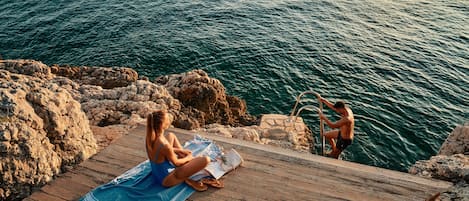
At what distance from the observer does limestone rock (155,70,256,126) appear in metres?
15.3

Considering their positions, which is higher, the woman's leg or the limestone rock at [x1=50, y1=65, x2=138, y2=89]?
the woman's leg

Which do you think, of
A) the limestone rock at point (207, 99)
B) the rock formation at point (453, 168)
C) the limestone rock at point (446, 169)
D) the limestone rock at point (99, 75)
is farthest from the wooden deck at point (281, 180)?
the limestone rock at point (99, 75)

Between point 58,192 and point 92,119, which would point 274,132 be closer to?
point 92,119

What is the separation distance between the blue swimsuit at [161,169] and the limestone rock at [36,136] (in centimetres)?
267

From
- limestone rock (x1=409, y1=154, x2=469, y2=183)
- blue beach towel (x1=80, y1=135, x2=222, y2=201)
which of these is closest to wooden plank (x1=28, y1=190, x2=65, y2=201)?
blue beach towel (x1=80, y1=135, x2=222, y2=201)

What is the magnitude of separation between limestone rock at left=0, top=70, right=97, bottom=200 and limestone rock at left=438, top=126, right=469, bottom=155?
1156 centimetres

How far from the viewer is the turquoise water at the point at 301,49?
1627cm

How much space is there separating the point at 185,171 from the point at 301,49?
1669cm

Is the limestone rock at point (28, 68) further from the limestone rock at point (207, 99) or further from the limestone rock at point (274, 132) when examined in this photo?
the limestone rock at point (274, 132)

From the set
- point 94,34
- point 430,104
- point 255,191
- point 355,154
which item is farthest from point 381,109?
point 94,34

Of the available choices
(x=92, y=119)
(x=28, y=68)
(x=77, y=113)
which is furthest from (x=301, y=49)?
(x=77, y=113)

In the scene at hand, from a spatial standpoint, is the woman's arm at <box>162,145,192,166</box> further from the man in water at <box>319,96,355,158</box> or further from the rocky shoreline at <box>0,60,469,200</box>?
the man in water at <box>319,96,355,158</box>

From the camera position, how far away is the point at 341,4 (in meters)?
29.0

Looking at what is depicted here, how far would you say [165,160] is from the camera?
7.17 meters
